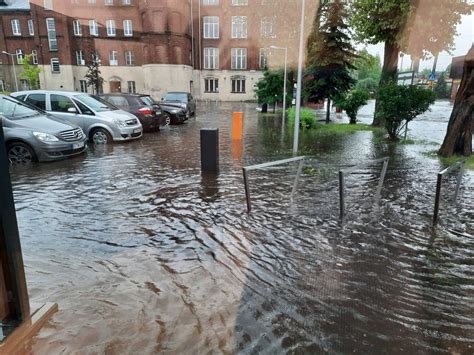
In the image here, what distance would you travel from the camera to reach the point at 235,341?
105 inches

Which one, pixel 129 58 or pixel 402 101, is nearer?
pixel 402 101

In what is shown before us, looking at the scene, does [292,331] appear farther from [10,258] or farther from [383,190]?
[383,190]

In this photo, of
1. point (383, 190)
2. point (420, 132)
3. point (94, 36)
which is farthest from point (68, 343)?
point (94, 36)

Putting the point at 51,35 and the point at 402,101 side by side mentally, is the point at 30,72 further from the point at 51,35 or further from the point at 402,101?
the point at 402,101

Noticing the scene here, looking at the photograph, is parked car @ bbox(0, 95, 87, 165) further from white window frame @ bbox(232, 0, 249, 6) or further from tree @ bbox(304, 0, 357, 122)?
white window frame @ bbox(232, 0, 249, 6)

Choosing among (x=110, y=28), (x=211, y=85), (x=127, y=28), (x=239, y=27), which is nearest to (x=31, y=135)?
(x=127, y=28)

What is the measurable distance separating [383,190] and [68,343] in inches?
239

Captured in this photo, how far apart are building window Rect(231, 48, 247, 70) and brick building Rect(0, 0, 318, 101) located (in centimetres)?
13

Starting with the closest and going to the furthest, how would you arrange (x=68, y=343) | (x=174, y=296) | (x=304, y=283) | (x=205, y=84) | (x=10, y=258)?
(x=10, y=258) → (x=68, y=343) → (x=174, y=296) → (x=304, y=283) → (x=205, y=84)

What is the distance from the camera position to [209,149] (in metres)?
7.67

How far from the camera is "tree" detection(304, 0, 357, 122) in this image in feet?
60.7

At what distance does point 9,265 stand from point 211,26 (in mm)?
47632

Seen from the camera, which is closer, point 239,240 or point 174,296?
point 174,296

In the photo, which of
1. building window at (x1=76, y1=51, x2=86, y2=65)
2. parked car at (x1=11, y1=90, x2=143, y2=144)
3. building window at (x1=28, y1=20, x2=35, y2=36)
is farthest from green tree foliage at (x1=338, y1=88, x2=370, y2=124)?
building window at (x1=28, y1=20, x2=35, y2=36)
